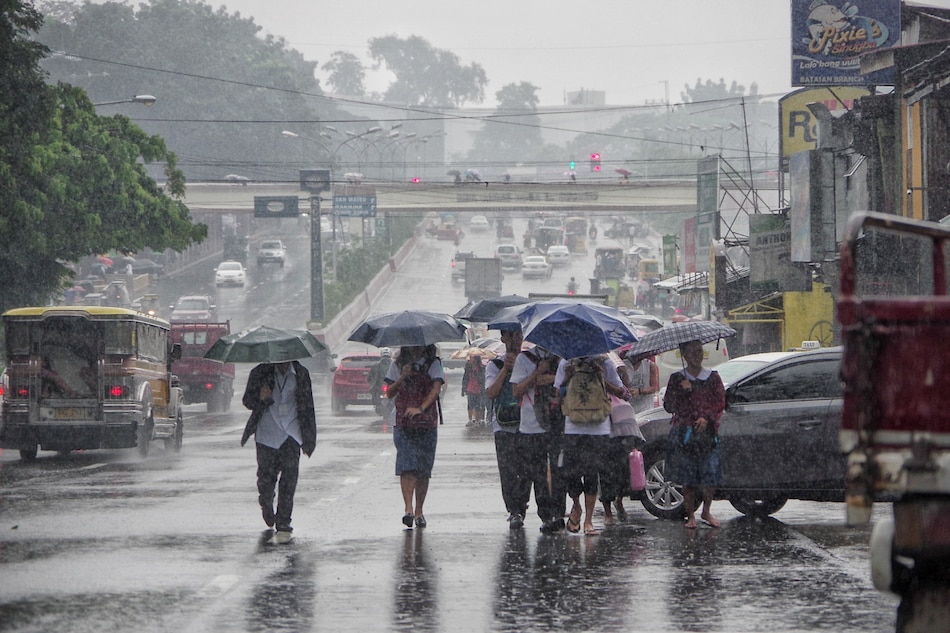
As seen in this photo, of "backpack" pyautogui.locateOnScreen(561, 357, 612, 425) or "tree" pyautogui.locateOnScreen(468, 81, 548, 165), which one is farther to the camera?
"tree" pyautogui.locateOnScreen(468, 81, 548, 165)

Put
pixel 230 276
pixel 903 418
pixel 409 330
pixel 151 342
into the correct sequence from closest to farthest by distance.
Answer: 1. pixel 903 418
2. pixel 409 330
3. pixel 151 342
4. pixel 230 276

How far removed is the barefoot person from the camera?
1255 cm

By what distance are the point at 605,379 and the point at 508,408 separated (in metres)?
0.87

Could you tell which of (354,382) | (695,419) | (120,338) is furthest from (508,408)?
(354,382)

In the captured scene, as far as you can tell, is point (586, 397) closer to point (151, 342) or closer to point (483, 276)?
point (151, 342)

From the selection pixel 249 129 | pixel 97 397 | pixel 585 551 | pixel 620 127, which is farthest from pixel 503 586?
pixel 620 127

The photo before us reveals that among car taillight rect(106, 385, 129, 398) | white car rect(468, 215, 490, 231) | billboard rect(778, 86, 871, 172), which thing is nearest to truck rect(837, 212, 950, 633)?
car taillight rect(106, 385, 129, 398)

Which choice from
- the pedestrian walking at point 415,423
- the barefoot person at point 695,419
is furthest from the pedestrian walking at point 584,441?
the pedestrian walking at point 415,423

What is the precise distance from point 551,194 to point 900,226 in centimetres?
7123

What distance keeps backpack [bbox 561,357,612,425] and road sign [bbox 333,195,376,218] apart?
58738mm

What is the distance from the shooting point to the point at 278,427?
40.8ft

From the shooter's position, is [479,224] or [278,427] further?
[479,224]

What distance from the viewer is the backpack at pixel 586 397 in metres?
12.2

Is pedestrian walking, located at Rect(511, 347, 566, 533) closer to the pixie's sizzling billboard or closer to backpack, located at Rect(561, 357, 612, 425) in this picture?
backpack, located at Rect(561, 357, 612, 425)
